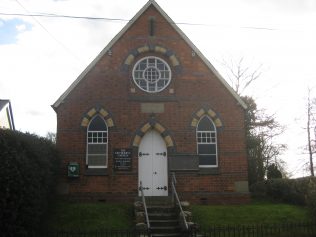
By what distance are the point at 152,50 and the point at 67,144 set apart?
5.87 meters

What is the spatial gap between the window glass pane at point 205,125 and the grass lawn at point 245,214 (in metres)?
3.68

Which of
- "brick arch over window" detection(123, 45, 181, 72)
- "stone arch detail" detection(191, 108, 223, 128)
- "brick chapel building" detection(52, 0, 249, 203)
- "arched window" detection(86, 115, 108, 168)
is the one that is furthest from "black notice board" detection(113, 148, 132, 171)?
"brick arch over window" detection(123, 45, 181, 72)

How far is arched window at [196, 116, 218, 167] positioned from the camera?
763 inches

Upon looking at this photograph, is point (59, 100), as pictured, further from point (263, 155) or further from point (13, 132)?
point (263, 155)

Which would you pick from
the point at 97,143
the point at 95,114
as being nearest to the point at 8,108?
the point at 95,114

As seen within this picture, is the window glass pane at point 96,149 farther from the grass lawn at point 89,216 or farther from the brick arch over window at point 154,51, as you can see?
the brick arch over window at point 154,51

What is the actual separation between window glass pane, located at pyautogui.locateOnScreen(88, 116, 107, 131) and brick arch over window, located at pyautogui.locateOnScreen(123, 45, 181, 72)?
8.69ft

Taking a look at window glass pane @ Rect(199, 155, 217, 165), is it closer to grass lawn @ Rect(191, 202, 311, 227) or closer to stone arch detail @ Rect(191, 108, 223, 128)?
stone arch detail @ Rect(191, 108, 223, 128)

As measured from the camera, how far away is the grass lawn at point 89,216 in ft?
49.4

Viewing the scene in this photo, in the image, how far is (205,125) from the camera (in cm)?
1972

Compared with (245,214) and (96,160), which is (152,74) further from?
(245,214)

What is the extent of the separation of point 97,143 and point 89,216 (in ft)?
13.3

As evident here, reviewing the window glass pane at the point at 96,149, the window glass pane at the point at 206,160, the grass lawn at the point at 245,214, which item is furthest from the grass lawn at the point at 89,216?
the window glass pane at the point at 206,160

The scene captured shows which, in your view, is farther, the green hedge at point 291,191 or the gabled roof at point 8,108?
the gabled roof at point 8,108
